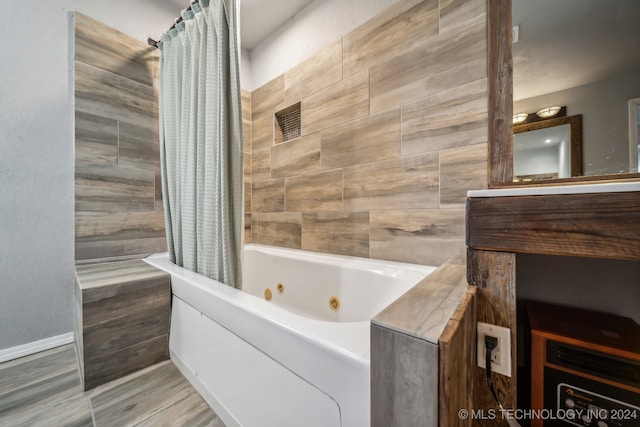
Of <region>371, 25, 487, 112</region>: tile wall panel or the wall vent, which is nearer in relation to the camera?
<region>371, 25, 487, 112</region>: tile wall panel

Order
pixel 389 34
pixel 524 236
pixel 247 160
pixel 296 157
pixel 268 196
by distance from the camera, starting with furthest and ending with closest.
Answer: pixel 247 160
pixel 268 196
pixel 296 157
pixel 389 34
pixel 524 236

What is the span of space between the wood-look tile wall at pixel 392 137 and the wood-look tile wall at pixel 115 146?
3.00 feet

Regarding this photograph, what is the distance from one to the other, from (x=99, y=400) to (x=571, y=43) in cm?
225

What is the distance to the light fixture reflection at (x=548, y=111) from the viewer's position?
0.92 metres

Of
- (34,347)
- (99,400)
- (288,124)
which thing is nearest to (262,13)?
(288,124)

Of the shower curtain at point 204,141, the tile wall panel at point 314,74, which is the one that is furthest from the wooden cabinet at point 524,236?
the tile wall panel at point 314,74

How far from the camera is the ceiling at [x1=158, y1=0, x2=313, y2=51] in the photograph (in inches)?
68.6

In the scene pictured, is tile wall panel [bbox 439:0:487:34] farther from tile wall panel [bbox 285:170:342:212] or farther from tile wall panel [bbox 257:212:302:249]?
tile wall panel [bbox 257:212:302:249]

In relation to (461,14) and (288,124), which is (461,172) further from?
(288,124)

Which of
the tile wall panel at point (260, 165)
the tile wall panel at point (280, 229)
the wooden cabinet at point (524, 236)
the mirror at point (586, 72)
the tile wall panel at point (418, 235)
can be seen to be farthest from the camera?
the tile wall panel at point (260, 165)

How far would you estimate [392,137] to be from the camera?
133 cm

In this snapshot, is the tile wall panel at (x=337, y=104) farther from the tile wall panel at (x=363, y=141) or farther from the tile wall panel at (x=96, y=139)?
the tile wall panel at (x=96, y=139)

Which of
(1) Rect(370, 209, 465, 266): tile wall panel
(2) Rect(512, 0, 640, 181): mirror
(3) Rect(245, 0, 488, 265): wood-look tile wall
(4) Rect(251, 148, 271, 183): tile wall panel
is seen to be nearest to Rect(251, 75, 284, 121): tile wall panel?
(3) Rect(245, 0, 488, 265): wood-look tile wall

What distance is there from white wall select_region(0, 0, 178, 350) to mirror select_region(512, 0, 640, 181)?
2313 mm
